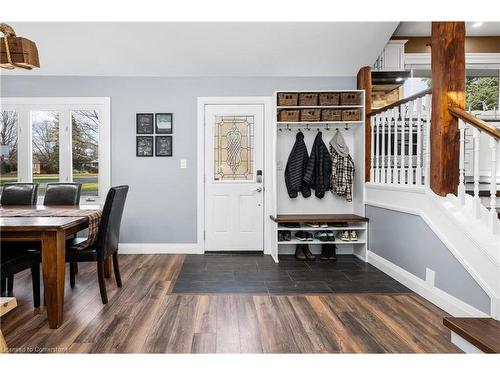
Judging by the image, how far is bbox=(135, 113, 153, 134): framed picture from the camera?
481cm

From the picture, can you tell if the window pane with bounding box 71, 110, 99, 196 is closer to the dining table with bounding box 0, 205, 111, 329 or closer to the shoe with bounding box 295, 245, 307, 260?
the dining table with bounding box 0, 205, 111, 329

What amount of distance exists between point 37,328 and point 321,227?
3.08m

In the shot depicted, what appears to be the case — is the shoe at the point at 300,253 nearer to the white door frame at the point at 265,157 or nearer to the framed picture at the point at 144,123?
the white door frame at the point at 265,157

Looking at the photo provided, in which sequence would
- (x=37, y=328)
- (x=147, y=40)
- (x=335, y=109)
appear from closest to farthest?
1. (x=37, y=328)
2. (x=147, y=40)
3. (x=335, y=109)

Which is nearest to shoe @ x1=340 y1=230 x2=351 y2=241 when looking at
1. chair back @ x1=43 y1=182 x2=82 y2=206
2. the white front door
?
the white front door

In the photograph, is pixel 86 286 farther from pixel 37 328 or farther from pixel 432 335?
pixel 432 335

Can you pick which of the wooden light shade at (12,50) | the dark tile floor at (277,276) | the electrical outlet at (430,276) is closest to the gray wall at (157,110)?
the dark tile floor at (277,276)

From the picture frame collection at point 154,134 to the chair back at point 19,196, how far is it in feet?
4.45

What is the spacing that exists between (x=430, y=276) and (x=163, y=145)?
3463mm

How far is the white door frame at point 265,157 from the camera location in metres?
4.82
